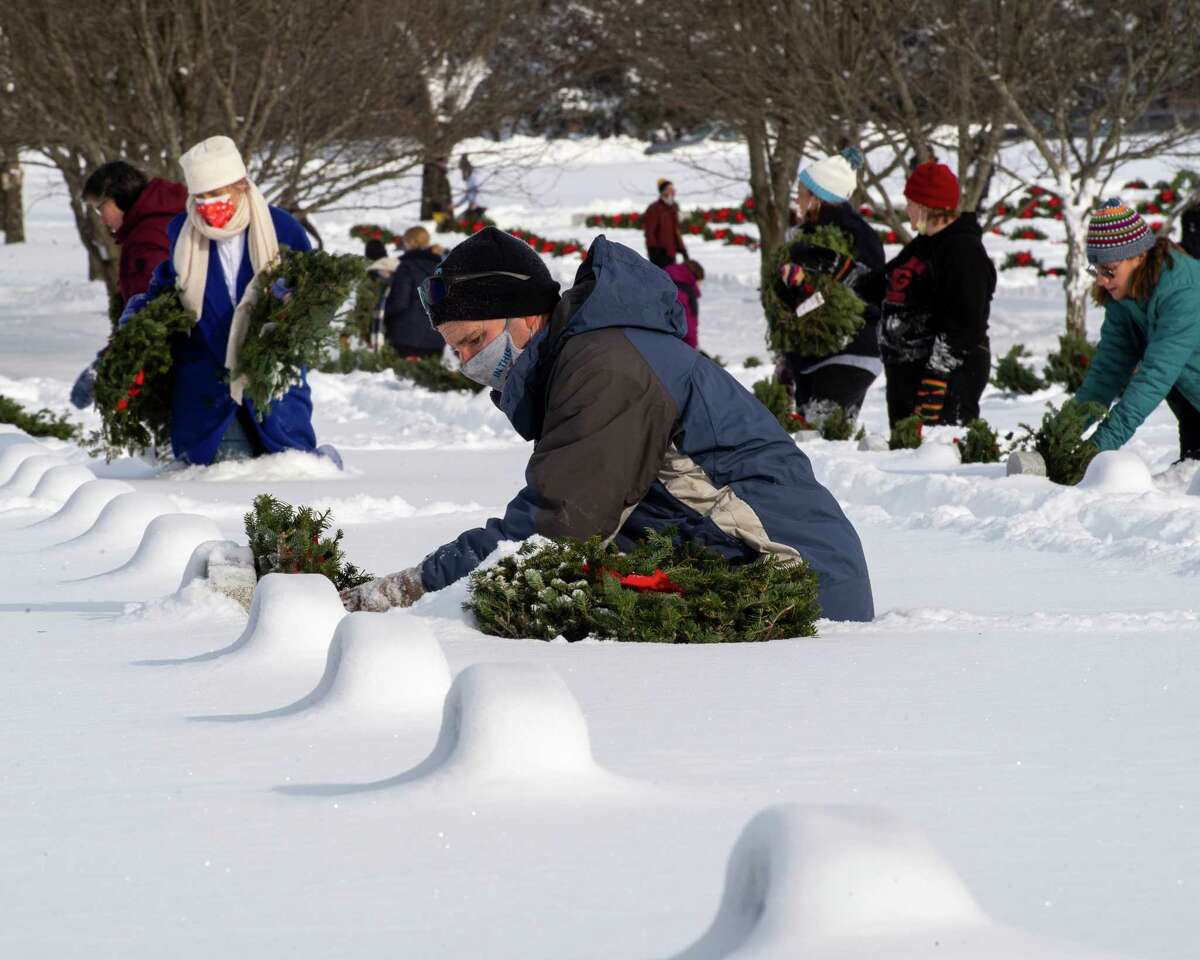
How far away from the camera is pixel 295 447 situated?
9.05m

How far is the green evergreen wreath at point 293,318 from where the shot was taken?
8.30 meters

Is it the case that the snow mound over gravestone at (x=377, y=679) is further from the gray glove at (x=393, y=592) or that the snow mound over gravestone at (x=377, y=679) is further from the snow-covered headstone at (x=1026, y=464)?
the snow-covered headstone at (x=1026, y=464)

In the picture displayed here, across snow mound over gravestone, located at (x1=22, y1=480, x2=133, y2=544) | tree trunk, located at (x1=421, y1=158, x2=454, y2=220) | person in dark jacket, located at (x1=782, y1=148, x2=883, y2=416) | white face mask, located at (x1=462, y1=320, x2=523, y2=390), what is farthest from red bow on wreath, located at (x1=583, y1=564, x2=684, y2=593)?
tree trunk, located at (x1=421, y1=158, x2=454, y2=220)

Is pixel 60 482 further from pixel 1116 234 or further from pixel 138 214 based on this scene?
pixel 1116 234

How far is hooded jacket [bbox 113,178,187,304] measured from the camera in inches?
361

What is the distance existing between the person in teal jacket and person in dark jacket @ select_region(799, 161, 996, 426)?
5.94 ft

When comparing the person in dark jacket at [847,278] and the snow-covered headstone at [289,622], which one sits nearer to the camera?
the snow-covered headstone at [289,622]

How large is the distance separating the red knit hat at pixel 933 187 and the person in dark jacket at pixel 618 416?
4.81 metres

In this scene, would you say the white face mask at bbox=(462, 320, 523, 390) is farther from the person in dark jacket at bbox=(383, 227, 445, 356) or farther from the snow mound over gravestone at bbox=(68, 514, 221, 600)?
the person in dark jacket at bbox=(383, 227, 445, 356)

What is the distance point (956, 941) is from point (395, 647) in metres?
1.74

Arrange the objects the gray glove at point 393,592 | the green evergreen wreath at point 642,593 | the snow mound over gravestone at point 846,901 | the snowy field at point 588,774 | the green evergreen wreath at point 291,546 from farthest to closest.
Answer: the green evergreen wreath at point 291,546 → the gray glove at point 393,592 → the green evergreen wreath at point 642,593 → the snowy field at point 588,774 → the snow mound over gravestone at point 846,901

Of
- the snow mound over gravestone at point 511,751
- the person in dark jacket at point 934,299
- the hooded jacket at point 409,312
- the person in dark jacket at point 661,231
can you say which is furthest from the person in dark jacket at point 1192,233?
the snow mound over gravestone at point 511,751

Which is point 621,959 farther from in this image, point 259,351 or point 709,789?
point 259,351

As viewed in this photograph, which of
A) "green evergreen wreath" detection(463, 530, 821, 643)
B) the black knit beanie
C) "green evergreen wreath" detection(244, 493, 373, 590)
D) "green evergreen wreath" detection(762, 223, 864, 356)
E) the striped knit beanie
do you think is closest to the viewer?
"green evergreen wreath" detection(463, 530, 821, 643)
